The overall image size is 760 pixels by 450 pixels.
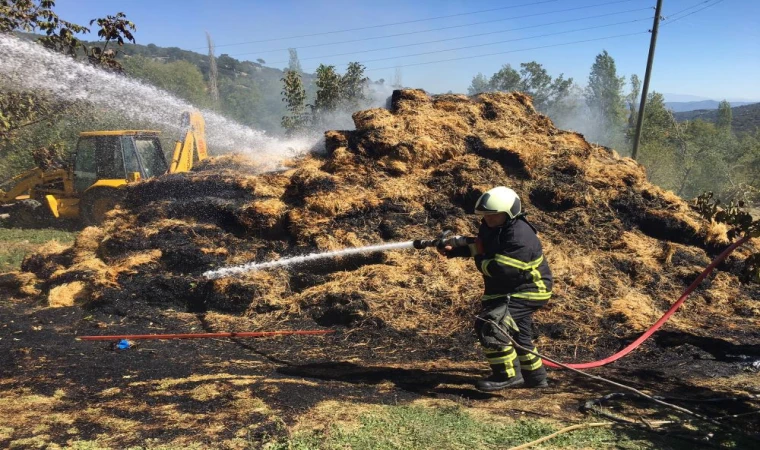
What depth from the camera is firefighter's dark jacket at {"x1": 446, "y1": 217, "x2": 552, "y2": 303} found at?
4.22 m

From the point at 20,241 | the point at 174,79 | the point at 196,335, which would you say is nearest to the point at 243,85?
the point at 174,79

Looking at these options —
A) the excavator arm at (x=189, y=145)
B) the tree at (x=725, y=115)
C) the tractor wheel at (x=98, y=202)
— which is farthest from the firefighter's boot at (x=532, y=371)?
the tree at (x=725, y=115)

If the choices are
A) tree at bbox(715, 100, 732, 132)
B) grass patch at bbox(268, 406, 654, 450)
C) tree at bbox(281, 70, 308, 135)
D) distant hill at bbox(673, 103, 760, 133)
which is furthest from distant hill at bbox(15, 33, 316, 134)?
distant hill at bbox(673, 103, 760, 133)

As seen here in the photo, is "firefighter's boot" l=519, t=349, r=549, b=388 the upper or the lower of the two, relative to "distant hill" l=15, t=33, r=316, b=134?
lower

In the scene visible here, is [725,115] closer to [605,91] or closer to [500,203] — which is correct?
[605,91]

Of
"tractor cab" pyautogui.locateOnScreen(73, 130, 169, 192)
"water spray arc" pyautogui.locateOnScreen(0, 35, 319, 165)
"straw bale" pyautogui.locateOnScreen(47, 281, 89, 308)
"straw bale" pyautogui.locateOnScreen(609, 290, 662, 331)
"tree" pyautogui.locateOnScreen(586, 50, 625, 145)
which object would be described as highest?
"tree" pyautogui.locateOnScreen(586, 50, 625, 145)

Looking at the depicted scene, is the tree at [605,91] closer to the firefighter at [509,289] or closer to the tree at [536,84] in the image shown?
the tree at [536,84]

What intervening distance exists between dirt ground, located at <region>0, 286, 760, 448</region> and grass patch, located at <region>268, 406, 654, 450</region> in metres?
0.15

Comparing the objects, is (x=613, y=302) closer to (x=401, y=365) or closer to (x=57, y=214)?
(x=401, y=365)

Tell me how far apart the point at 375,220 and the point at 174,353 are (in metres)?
3.34

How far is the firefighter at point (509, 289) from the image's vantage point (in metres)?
4.20

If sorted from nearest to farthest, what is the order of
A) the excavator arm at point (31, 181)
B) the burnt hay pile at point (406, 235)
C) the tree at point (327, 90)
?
the burnt hay pile at point (406, 235) < the excavator arm at point (31, 181) < the tree at point (327, 90)

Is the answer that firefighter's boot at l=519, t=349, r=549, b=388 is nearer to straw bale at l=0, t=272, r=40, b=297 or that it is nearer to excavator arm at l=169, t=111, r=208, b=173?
straw bale at l=0, t=272, r=40, b=297

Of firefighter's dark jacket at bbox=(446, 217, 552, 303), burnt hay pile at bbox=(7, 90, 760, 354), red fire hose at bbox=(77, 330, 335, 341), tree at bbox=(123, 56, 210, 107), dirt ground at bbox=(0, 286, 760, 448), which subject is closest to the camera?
dirt ground at bbox=(0, 286, 760, 448)
